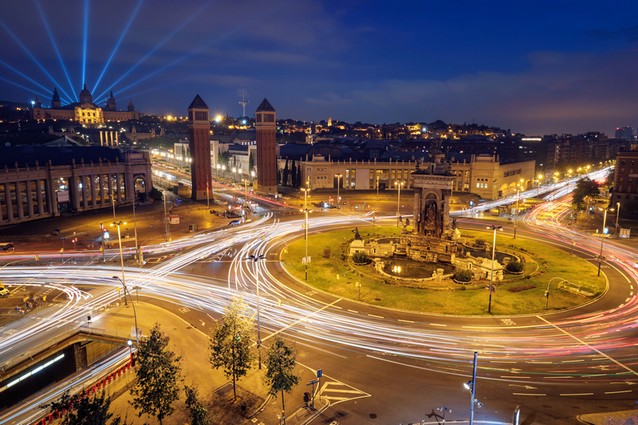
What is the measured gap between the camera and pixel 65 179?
97062mm

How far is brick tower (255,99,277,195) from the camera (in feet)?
436

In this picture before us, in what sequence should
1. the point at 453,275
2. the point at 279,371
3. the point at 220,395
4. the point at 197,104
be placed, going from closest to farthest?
the point at 279,371 → the point at 220,395 → the point at 453,275 → the point at 197,104

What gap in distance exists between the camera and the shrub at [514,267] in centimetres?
5500

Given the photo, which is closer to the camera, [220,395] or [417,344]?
[220,395]

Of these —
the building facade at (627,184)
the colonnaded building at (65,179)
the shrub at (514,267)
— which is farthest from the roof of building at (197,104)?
the building facade at (627,184)

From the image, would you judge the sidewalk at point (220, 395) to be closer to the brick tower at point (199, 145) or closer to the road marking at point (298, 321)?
the road marking at point (298, 321)

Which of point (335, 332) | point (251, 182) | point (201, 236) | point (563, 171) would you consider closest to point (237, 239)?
point (201, 236)

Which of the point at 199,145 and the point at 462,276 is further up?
the point at 199,145

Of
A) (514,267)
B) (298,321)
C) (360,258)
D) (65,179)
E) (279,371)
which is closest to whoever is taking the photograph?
(279,371)

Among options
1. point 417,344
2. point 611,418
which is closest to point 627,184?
point 417,344

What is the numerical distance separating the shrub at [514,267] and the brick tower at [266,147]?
9059 cm

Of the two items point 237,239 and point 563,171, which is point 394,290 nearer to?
point 237,239

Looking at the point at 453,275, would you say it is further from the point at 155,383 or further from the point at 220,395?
the point at 155,383

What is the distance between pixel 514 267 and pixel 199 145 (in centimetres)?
8892
